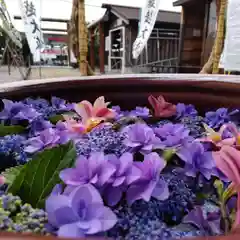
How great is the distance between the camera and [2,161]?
458 millimetres

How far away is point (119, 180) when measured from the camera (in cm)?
31

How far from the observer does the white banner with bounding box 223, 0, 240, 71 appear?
2111 millimetres

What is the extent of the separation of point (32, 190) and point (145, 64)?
8.07m

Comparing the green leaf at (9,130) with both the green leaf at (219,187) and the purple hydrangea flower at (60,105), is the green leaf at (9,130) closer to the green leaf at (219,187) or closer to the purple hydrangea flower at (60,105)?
the purple hydrangea flower at (60,105)

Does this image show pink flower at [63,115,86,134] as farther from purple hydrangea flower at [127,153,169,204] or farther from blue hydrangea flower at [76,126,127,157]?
purple hydrangea flower at [127,153,169,204]

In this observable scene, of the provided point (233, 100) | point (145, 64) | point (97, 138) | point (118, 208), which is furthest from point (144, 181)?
point (145, 64)

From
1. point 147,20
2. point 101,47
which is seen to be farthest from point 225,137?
point 101,47

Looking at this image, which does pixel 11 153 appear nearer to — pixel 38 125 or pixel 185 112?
pixel 38 125

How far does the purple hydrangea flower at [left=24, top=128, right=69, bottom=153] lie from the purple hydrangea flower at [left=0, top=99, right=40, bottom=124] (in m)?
0.11

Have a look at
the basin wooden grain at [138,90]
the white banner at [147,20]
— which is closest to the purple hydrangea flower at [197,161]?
the basin wooden grain at [138,90]

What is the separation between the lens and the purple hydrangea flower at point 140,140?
1.35 ft

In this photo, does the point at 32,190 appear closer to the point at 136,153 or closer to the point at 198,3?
the point at 136,153

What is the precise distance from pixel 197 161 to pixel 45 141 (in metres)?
0.20

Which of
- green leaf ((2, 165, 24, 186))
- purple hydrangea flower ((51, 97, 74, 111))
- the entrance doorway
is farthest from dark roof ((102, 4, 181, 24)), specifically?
green leaf ((2, 165, 24, 186))
